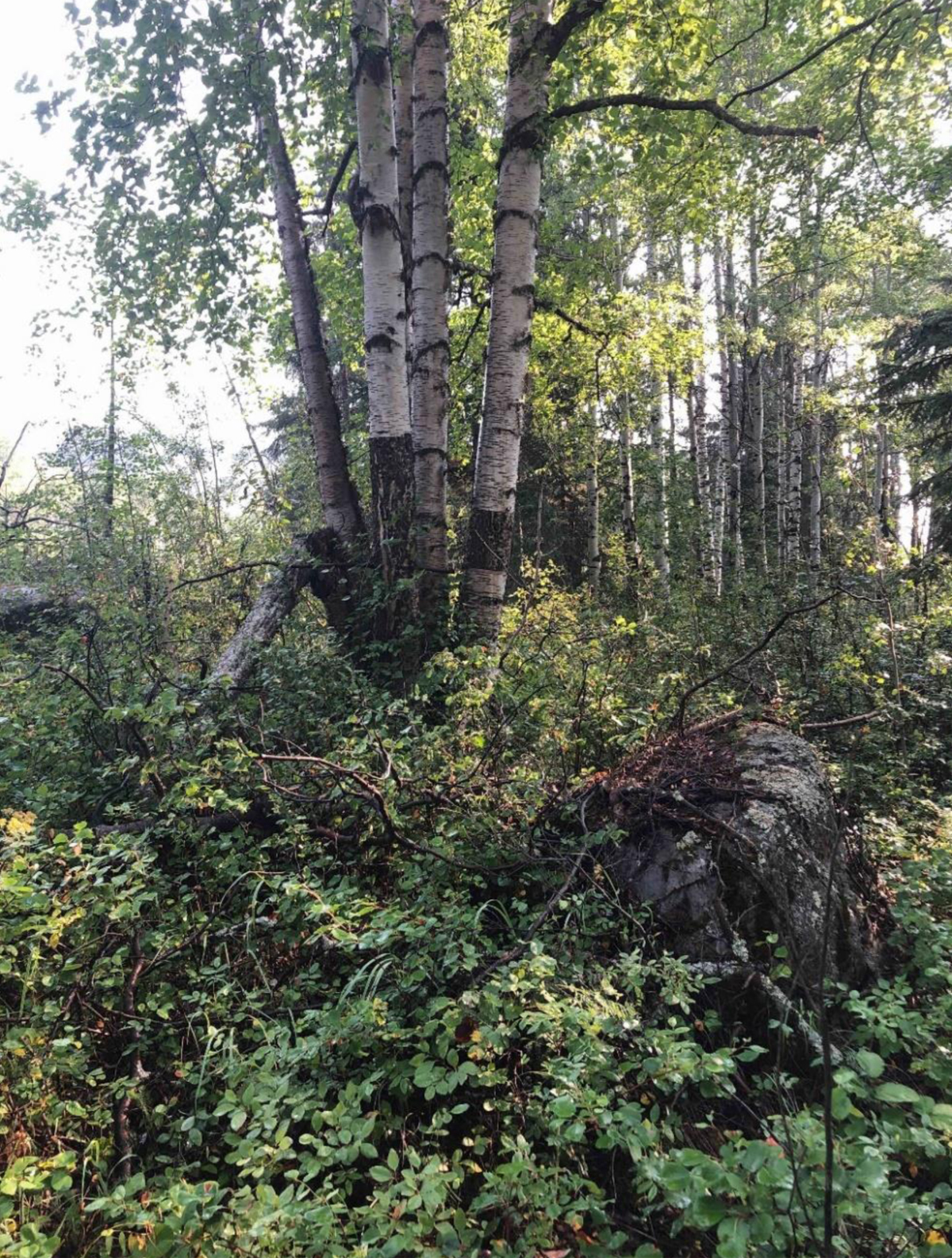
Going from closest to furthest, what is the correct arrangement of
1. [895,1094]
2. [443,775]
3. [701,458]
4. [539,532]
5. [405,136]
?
[895,1094]
[443,775]
[405,136]
[539,532]
[701,458]

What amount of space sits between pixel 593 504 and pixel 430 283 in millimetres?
7177

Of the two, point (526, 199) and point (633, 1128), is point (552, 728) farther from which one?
point (526, 199)

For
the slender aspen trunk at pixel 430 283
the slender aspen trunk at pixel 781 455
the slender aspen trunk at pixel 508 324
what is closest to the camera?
the slender aspen trunk at pixel 508 324

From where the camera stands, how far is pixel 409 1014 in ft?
7.57

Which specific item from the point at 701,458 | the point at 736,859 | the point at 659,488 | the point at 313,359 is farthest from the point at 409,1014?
the point at 701,458

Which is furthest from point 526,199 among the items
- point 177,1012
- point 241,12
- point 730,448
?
point 730,448

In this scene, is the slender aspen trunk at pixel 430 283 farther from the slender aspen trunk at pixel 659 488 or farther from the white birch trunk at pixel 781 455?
the white birch trunk at pixel 781 455

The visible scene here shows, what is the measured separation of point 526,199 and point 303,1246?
5.80m

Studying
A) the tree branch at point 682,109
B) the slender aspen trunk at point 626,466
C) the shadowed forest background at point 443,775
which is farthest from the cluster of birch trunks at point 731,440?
the tree branch at point 682,109

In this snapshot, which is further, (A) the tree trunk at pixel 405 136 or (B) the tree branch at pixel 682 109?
(A) the tree trunk at pixel 405 136

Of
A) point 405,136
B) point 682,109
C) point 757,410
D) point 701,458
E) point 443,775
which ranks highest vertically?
point 757,410

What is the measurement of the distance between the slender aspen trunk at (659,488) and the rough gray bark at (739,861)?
23.7ft

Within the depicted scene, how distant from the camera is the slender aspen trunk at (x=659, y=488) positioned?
12.1 meters

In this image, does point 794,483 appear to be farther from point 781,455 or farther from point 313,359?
point 313,359
